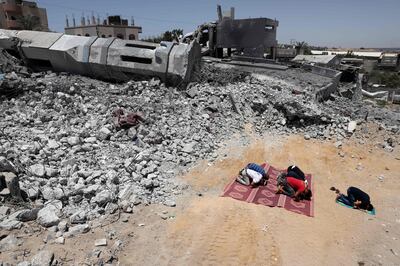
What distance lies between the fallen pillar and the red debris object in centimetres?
240

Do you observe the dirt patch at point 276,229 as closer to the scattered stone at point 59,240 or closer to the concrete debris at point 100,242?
the concrete debris at point 100,242

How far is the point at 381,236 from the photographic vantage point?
5.48 metres

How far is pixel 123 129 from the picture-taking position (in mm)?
7777

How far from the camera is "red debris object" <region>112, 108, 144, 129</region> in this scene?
7.82 meters

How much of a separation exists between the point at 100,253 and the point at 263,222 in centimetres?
270

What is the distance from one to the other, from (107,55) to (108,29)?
3333 cm

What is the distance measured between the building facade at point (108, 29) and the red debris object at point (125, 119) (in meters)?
34.0

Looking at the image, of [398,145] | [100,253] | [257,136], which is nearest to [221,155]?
[257,136]

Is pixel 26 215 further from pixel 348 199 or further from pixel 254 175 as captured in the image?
pixel 348 199

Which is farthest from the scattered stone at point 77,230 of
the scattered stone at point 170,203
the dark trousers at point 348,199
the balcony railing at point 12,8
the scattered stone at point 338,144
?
the balcony railing at point 12,8

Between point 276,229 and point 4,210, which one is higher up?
point 4,210

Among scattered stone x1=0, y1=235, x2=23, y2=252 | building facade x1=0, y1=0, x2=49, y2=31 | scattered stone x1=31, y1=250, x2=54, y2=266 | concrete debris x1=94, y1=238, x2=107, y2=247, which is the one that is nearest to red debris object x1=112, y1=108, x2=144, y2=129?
concrete debris x1=94, y1=238, x2=107, y2=247

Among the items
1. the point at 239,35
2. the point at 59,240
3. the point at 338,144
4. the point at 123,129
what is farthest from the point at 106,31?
the point at 59,240

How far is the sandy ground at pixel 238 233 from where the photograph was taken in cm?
439
